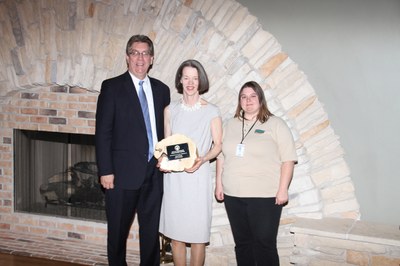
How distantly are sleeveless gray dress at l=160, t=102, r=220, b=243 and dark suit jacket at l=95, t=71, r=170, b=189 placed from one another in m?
0.22

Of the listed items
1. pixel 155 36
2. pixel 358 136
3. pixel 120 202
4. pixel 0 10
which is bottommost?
pixel 120 202

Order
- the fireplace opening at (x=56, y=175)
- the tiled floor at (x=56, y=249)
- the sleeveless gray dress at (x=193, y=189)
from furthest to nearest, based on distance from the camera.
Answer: the fireplace opening at (x=56, y=175) → the tiled floor at (x=56, y=249) → the sleeveless gray dress at (x=193, y=189)

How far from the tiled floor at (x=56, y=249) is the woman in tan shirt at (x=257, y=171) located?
3.66 ft

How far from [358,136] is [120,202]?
1.63 metres

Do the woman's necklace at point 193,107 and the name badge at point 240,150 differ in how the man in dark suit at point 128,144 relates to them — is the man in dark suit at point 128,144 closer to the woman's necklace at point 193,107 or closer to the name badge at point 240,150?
the woman's necklace at point 193,107

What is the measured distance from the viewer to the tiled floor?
3436 mm

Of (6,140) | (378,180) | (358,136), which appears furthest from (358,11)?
(6,140)

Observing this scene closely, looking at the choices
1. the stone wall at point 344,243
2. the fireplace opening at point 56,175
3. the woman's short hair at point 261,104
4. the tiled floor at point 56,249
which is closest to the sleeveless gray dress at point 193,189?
the woman's short hair at point 261,104

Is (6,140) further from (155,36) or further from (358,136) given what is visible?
(358,136)

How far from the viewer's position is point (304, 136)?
2.97 metres

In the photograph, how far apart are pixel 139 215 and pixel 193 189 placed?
45 cm

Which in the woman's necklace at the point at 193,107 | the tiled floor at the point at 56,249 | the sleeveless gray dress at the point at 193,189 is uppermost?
the woman's necklace at the point at 193,107

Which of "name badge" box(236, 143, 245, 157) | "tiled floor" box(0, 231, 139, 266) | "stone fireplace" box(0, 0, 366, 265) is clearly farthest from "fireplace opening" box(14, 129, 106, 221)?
"name badge" box(236, 143, 245, 157)

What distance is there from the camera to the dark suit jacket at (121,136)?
275 centimetres
